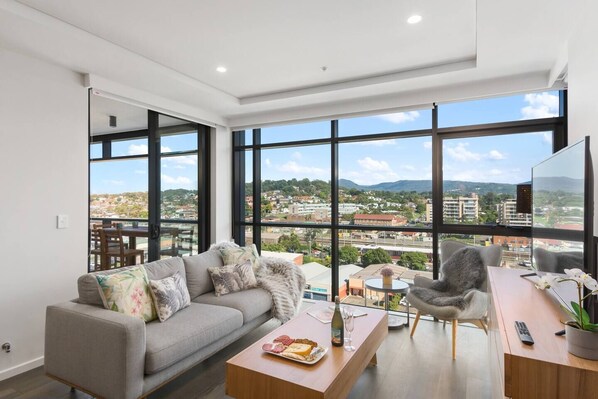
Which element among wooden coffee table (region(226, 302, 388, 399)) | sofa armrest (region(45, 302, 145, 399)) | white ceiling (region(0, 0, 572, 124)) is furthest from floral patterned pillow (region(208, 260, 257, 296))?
white ceiling (region(0, 0, 572, 124))

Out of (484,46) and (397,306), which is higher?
(484,46)

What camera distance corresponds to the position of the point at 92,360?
2010mm

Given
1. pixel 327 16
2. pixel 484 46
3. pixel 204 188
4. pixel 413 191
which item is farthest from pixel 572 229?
pixel 204 188

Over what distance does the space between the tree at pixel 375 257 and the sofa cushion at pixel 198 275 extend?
196 cm

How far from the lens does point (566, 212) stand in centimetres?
175

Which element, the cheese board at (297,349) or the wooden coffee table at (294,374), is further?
the cheese board at (297,349)

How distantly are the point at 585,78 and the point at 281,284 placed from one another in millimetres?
2957

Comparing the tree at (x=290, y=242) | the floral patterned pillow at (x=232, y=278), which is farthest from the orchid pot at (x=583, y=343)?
the tree at (x=290, y=242)

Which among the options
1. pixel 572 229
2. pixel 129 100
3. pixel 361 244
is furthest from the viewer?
pixel 361 244

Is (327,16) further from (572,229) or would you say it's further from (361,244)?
(361,244)

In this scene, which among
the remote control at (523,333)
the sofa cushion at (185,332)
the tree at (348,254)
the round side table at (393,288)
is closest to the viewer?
the remote control at (523,333)

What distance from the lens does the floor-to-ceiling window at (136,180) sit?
3.98 m

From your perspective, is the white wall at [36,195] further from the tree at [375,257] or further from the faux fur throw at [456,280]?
the faux fur throw at [456,280]

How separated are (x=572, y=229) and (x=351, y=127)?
2912 mm
